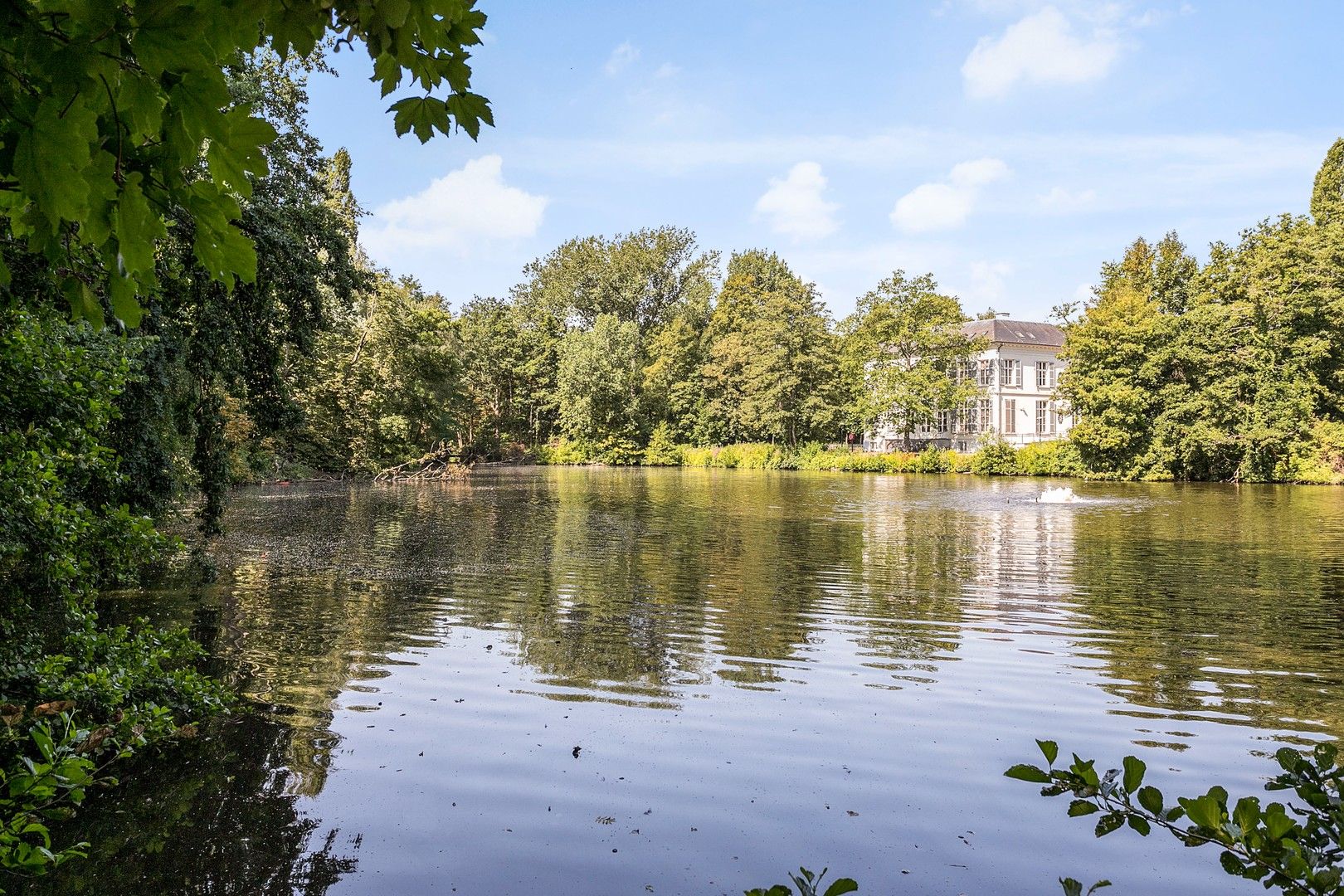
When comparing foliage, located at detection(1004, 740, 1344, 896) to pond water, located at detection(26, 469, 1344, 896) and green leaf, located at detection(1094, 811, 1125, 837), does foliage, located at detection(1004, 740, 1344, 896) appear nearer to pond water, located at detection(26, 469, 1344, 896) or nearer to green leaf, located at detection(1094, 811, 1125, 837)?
green leaf, located at detection(1094, 811, 1125, 837)

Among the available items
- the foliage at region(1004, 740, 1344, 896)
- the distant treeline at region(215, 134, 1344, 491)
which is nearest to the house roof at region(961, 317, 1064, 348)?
the distant treeline at region(215, 134, 1344, 491)

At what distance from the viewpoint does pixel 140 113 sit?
148cm

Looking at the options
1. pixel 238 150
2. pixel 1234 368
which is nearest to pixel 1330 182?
pixel 1234 368

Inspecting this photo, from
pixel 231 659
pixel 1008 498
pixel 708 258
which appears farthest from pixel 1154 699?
pixel 708 258

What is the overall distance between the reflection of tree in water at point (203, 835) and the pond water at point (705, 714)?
0.07 ft

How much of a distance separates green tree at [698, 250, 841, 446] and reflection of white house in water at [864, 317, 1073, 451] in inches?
179

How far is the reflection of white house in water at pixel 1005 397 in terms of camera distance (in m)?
58.6

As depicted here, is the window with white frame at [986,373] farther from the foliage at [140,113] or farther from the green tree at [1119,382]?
the foliage at [140,113]

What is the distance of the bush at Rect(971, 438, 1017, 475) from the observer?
47562 millimetres

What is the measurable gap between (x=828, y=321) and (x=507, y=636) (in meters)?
56.7

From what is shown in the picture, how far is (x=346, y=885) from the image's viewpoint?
4180mm

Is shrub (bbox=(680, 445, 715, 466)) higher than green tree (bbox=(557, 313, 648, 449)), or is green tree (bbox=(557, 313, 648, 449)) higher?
green tree (bbox=(557, 313, 648, 449))

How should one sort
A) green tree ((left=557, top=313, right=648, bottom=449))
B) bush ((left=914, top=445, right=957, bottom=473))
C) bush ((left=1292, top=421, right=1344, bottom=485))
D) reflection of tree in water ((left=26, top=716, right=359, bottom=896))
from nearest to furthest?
reflection of tree in water ((left=26, top=716, right=359, bottom=896))
bush ((left=1292, top=421, right=1344, bottom=485))
bush ((left=914, top=445, right=957, bottom=473))
green tree ((left=557, top=313, right=648, bottom=449))

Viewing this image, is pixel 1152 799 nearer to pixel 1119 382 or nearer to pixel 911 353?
pixel 1119 382
